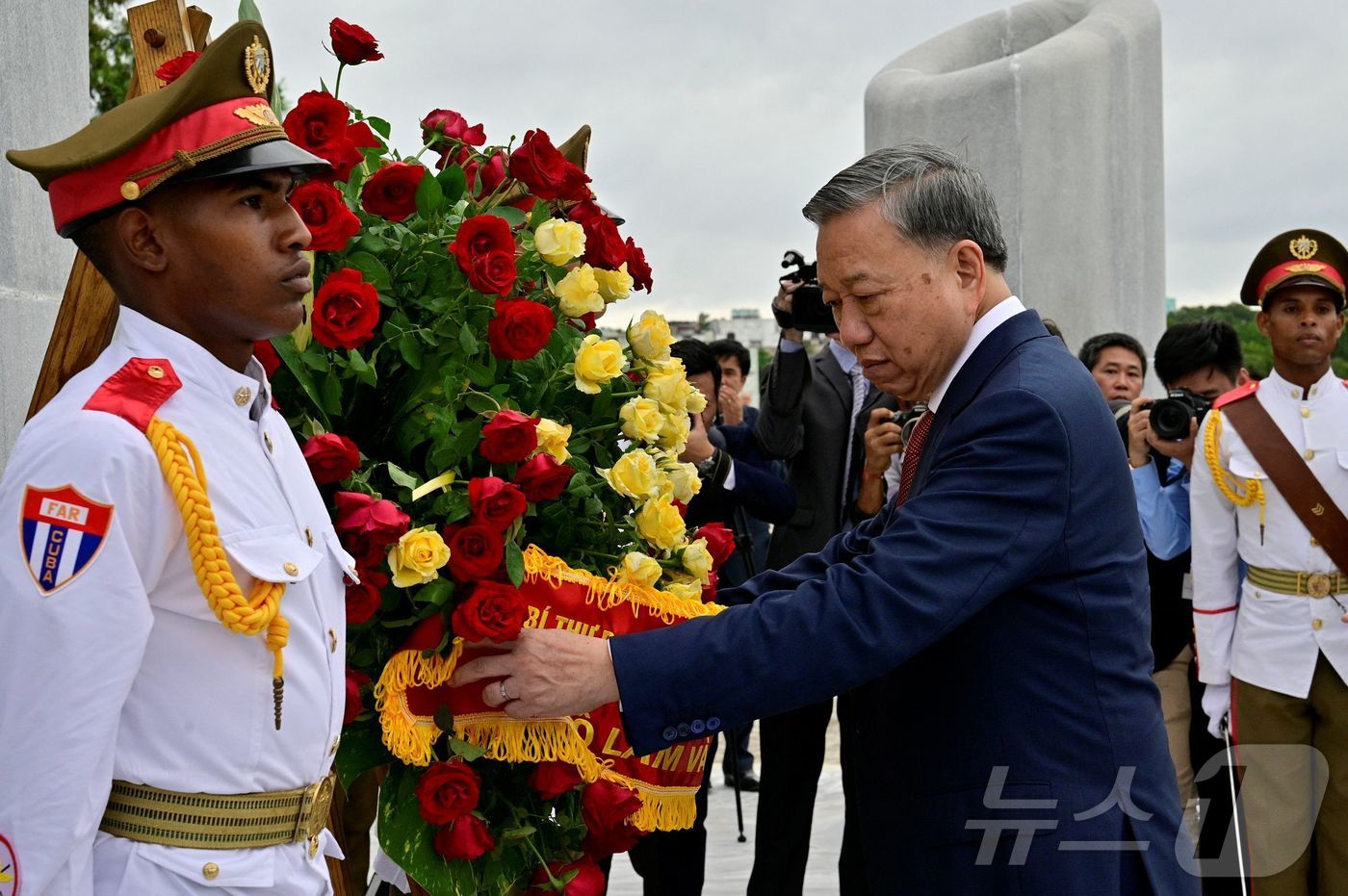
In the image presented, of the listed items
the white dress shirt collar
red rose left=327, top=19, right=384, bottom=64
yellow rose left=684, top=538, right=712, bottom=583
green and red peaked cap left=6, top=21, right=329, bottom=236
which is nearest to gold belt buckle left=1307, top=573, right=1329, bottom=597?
the white dress shirt collar

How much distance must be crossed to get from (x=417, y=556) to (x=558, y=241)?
63 centimetres

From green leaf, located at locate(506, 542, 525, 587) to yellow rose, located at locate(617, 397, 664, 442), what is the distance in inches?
12.7

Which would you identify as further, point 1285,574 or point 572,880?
point 1285,574

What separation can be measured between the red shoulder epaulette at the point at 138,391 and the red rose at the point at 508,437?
550 millimetres

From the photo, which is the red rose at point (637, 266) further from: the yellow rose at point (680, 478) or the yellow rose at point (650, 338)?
the yellow rose at point (680, 478)

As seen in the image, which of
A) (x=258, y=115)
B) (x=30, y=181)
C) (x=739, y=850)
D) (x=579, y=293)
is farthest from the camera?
(x=739, y=850)

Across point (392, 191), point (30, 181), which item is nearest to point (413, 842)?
point (392, 191)

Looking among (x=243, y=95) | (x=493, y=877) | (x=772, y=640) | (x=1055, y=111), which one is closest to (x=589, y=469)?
(x=772, y=640)

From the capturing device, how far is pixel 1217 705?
4.67m

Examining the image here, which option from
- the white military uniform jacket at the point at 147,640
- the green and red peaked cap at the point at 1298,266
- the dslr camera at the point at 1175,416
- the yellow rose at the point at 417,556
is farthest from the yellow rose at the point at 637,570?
the green and red peaked cap at the point at 1298,266

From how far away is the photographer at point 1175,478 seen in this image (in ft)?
16.0

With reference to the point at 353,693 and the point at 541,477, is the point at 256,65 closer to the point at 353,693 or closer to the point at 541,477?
the point at 541,477

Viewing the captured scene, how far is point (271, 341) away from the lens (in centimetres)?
220

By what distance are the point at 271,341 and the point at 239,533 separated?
545 mm
